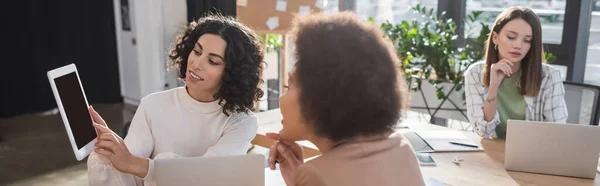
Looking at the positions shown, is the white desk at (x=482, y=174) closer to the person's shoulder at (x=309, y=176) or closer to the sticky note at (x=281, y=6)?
the person's shoulder at (x=309, y=176)

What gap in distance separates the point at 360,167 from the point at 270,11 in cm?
320

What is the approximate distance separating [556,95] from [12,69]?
15.1ft

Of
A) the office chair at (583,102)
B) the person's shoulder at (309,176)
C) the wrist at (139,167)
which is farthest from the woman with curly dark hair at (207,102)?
the office chair at (583,102)

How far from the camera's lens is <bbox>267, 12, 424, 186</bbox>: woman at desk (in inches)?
34.0

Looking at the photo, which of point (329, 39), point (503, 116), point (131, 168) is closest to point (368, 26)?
point (329, 39)

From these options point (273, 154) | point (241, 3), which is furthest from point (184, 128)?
point (241, 3)

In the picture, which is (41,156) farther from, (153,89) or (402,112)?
(402,112)

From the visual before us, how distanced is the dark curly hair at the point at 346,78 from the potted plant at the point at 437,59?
7.71 feet

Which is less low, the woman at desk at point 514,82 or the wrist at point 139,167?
the woman at desk at point 514,82

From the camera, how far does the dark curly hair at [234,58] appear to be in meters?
1.55

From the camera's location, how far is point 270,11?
399cm

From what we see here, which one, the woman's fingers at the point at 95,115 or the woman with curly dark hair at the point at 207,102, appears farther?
the woman with curly dark hair at the point at 207,102

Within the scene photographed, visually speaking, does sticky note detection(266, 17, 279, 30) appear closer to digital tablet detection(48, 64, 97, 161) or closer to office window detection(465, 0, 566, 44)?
office window detection(465, 0, 566, 44)

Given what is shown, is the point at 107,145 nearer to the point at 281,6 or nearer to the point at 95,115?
the point at 95,115
